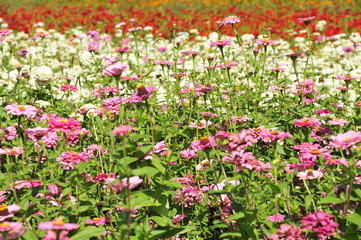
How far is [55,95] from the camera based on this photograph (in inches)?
167

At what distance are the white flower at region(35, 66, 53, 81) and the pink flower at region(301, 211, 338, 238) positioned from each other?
2.70 m

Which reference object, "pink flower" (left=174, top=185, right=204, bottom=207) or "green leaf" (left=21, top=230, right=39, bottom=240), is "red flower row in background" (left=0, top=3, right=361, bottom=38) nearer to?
"pink flower" (left=174, top=185, right=204, bottom=207)

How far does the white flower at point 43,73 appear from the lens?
3.66 metres

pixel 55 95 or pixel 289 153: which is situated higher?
pixel 55 95

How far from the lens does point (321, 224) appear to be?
1593 millimetres

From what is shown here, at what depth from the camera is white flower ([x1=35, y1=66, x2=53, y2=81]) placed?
3.66 metres

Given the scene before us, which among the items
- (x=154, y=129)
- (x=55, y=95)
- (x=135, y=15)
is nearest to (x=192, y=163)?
(x=154, y=129)

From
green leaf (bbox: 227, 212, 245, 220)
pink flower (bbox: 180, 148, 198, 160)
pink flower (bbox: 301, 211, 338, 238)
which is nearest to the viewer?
pink flower (bbox: 301, 211, 338, 238)

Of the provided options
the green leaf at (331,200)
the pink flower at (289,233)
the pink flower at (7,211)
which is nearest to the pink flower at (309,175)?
the green leaf at (331,200)

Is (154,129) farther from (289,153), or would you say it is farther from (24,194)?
(289,153)

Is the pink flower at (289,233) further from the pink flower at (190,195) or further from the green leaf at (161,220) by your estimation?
the pink flower at (190,195)

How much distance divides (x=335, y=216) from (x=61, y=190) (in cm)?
129

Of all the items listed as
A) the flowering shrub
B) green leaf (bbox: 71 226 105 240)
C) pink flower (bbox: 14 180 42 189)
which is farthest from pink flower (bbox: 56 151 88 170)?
green leaf (bbox: 71 226 105 240)

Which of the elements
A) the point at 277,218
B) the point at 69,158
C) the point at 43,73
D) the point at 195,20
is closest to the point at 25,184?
the point at 69,158
